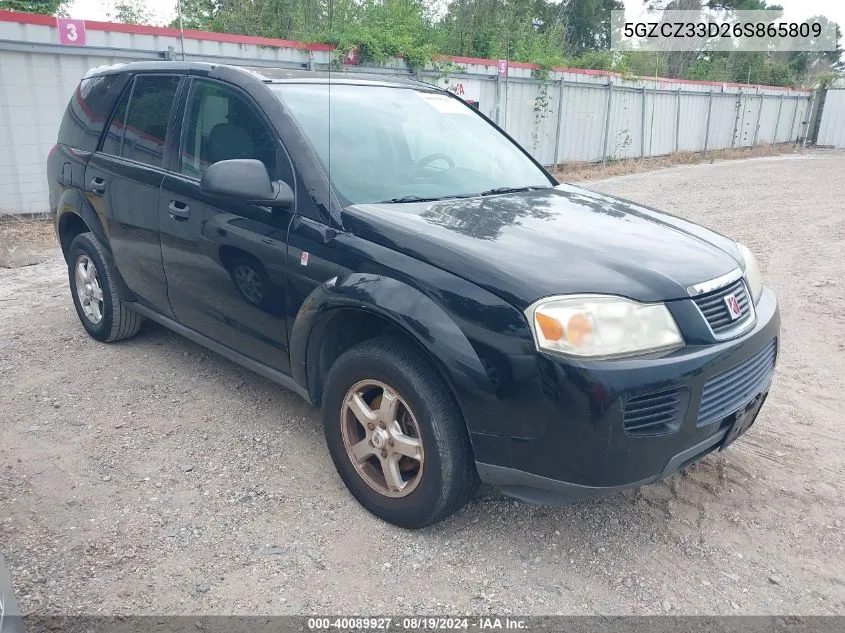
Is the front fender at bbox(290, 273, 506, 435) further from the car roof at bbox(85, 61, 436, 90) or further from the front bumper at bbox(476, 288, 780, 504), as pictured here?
the car roof at bbox(85, 61, 436, 90)

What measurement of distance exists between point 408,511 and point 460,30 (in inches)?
696

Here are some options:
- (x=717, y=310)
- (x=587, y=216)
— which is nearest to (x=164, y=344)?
(x=587, y=216)

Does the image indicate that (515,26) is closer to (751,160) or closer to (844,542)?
(751,160)

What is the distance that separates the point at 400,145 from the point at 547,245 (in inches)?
44.7

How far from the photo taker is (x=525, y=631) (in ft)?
7.88

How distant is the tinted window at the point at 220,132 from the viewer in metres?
3.28

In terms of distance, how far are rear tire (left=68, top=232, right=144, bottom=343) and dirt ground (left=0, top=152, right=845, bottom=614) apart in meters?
0.35

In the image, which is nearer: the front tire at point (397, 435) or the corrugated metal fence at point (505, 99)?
the front tire at point (397, 435)

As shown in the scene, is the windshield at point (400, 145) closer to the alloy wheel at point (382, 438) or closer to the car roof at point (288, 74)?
the car roof at point (288, 74)

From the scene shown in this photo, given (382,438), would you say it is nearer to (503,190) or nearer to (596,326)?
(596,326)

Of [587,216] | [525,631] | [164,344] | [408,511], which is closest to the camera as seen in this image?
[525,631]

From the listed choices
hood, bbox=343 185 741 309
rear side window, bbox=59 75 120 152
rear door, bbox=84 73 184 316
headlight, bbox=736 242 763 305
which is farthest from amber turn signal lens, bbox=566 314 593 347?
rear side window, bbox=59 75 120 152

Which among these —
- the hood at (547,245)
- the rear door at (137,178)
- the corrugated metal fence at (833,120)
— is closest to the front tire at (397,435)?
the hood at (547,245)

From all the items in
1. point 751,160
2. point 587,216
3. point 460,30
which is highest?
point 460,30
